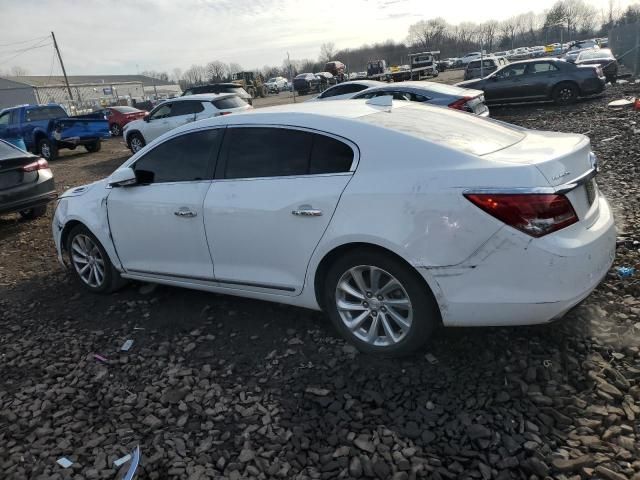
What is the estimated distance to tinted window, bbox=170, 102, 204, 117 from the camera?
13984 mm

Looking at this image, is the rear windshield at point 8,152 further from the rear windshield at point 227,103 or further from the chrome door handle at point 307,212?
the rear windshield at point 227,103

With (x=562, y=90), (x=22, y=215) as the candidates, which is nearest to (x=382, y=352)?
(x=22, y=215)

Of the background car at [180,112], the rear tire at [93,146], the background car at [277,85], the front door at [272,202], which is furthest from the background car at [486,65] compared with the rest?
the background car at [277,85]

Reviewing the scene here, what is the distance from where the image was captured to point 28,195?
299 inches

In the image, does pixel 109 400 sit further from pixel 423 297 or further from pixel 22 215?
pixel 22 215

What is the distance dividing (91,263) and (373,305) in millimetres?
3042

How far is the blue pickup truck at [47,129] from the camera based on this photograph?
54.0ft

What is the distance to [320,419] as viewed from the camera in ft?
9.31

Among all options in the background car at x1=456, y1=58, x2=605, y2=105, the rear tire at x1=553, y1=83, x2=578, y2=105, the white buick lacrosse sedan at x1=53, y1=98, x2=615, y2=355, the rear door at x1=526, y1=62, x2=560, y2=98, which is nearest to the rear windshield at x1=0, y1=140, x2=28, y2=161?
the white buick lacrosse sedan at x1=53, y1=98, x2=615, y2=355

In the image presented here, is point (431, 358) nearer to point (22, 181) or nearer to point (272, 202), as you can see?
point (272, 202)

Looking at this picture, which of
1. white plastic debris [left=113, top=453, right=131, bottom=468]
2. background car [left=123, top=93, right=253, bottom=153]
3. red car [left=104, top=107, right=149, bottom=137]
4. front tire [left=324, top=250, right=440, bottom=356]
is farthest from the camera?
red car [left=104, top=107, right=149, bottom=137]

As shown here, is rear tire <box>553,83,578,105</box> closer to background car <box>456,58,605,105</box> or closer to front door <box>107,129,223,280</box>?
background car <box>456,58,605,105</box>

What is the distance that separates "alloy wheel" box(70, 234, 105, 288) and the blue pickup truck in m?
13.2

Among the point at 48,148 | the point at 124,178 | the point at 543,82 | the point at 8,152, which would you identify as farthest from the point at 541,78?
the point at 48,148
